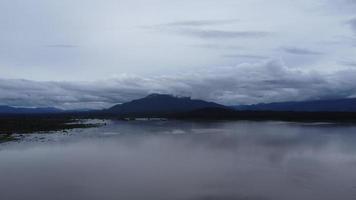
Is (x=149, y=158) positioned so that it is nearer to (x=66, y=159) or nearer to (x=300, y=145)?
(x=66, y=159)

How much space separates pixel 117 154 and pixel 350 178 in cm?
2652

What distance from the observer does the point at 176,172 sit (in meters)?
37.0

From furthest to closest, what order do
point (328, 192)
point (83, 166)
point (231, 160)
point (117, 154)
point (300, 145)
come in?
point (300, 145) → point (117, 154) → point (231, 160) → point (83, 166) → point (328, 192)

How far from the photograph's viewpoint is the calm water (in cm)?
2834

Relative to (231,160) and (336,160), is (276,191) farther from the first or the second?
(336,160)

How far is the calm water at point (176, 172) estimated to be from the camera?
28.3 metres

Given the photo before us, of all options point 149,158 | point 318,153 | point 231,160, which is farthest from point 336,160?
point 149,158

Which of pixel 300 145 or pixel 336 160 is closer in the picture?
pixel 336 160

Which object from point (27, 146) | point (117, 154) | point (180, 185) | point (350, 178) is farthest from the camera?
point (27, 146)

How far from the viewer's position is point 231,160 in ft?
147

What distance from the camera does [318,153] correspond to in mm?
50969

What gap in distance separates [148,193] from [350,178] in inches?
646

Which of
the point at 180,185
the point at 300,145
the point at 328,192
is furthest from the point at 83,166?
the point at 300,145

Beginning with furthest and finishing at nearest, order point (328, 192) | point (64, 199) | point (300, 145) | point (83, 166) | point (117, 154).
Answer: point (300, 145)
point (117, 154)
point (83, 166)
point (328, 192)
point (64, 199)
